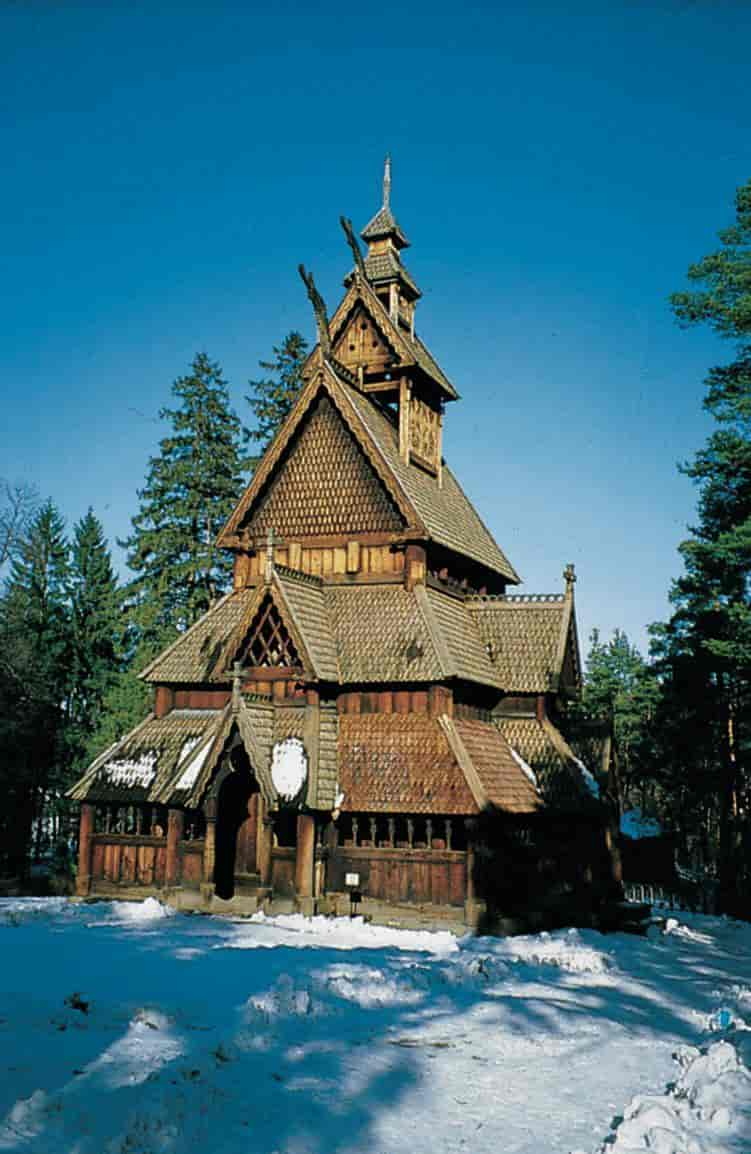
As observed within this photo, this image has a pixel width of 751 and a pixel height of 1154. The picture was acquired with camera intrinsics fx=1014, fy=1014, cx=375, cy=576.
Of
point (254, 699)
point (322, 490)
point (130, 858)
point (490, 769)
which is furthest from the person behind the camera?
point (322, 490)

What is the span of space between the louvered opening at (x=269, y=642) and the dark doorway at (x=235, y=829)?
2204 millimetres

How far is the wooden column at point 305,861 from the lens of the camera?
2045 cm

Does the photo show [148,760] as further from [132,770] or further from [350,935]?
[350,935]

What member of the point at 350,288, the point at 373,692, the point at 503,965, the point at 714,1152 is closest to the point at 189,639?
the point at 373,692

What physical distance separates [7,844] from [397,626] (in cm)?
2334

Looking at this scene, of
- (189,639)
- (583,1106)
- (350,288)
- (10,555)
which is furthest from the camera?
(10,555)

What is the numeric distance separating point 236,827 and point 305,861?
8.51 ft

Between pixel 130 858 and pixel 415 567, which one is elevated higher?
pixel 415 567

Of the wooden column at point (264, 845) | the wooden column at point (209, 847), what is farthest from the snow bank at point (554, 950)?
the wooden column at point (209, 847)

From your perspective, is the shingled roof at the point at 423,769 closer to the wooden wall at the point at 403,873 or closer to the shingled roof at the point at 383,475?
the wooden wall at the point at 403,873

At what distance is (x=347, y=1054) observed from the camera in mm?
8586

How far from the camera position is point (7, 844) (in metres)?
38.9

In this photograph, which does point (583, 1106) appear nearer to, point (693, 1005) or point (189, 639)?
point (693, 1005)

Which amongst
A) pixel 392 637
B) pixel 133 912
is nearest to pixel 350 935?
pixel 133 912
